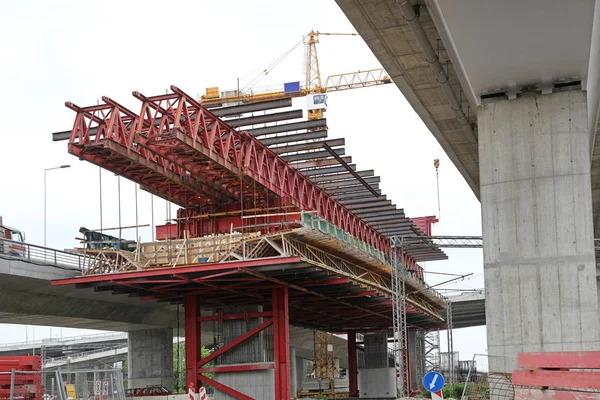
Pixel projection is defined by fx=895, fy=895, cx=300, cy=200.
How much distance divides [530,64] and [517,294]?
5542mm

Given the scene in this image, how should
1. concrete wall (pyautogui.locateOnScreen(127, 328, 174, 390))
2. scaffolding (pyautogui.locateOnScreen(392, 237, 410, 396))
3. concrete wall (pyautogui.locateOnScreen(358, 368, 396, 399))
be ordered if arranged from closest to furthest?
1. scaffolding (pyautogui.locateOnScreen(392, 237, 410, 396))
2. concrete wall (pyautogui.locateOnScreen(127, 328, 174, 390))
3. concrete wall (pyautogui.locateOnScreen(358, 368, 396, 399))

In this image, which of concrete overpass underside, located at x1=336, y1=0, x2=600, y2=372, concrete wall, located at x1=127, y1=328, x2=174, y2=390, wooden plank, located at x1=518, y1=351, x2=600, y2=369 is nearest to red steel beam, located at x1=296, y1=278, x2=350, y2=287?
concrete wall, located at x1=127, y1=328, x2=174, y2=390

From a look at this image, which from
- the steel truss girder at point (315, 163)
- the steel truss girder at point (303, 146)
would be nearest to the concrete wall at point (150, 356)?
the steel truss girder at point (315, 163)

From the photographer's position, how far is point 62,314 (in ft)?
149

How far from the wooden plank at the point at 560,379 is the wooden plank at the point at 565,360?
0.13 meters

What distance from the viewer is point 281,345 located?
42.0 meters

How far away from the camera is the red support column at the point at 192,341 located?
1694 inches

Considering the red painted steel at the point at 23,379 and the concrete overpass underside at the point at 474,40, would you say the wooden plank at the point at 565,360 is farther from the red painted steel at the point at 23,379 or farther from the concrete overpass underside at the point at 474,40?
the red painted steel at the point at 23,379

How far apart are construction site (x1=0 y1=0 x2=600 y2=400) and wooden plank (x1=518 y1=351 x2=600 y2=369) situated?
3 centimetres

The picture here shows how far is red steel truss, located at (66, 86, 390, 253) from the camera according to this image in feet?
116

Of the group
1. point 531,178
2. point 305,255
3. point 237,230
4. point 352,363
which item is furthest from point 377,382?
point 531,178

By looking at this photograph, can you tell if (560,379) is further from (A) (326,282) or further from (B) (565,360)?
(A) (326,282)

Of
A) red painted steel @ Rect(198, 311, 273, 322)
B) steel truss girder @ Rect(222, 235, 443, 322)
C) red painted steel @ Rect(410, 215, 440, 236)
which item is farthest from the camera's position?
red painted steel @ Rect(410, 215, 440, 236)

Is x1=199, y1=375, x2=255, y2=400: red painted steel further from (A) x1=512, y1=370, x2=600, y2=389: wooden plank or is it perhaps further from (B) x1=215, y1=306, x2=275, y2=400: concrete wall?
(A) x1=512, y1=370, x2=600, y2=389: wooden plank
